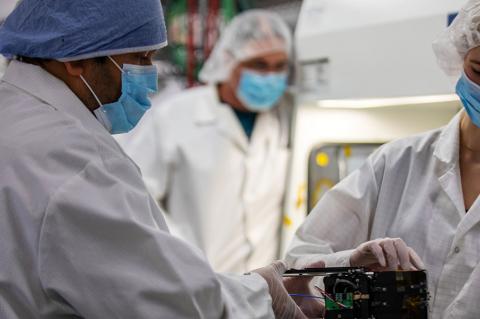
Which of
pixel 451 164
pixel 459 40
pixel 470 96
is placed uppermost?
pixel 459 40

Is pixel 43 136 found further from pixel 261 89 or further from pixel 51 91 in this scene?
pixel 261 89

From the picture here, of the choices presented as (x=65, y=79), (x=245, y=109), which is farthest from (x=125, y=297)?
(x=245, y=109)

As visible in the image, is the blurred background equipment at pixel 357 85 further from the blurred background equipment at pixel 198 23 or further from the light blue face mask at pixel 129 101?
the blurred background equipment at pixel 198 23

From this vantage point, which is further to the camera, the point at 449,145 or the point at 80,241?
the point at 449,145

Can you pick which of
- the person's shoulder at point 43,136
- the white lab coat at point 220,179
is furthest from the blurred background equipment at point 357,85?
the person's shoulder at point 43,136

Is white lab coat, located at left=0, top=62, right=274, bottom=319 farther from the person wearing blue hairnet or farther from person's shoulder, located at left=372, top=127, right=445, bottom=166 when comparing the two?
person's shoulder, located at left=372, top=127, right=445, bottom=166

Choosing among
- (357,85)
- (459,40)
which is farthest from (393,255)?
(357,85)

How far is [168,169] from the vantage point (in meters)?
2.89

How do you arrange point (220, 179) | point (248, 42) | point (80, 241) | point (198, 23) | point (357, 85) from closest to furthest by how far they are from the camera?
point (80, 241), point (357, 85), point (220, 179), point (248, 42), point (198, 23)

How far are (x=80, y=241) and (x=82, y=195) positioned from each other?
0.23 ft

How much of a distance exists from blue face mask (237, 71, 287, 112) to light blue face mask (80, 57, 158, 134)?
1.48 meters

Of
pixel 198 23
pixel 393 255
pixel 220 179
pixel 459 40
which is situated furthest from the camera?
pixel 198 23

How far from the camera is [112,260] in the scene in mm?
1142

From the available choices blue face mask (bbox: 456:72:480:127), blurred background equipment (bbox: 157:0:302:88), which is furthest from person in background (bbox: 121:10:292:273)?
blue face mask (bbox: 456:72:480:127)
